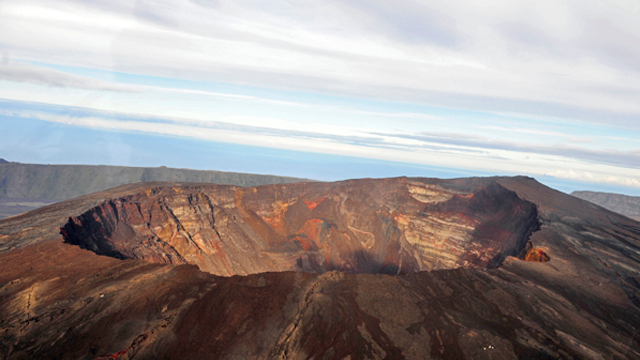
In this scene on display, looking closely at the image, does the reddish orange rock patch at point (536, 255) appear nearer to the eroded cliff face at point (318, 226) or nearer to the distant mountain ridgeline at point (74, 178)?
the eroded cliff face at point (318, 226)

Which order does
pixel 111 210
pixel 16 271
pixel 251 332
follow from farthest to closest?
pixel 111 210 < pixel 16 271 < pixel 251 332

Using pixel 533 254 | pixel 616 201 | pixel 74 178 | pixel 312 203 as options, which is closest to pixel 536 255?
pixel 533 254

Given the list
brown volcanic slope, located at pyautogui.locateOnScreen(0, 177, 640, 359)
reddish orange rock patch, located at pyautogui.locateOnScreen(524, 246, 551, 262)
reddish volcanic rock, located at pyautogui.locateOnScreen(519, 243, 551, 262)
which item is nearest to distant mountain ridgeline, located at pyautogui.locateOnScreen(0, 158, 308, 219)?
brown volcanic slope, located at pyautogui.locateOnScreen(0, 177, 640, 359)

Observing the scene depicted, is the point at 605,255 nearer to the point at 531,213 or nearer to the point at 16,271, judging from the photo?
the point at 531,213

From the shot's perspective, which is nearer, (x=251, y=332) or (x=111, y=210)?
(x=251, y=332)

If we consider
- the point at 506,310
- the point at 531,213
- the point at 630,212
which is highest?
the point at 531,213

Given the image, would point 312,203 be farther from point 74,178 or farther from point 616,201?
point 616,201

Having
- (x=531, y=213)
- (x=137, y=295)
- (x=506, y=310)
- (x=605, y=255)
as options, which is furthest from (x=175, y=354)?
(x=531, y=213)
